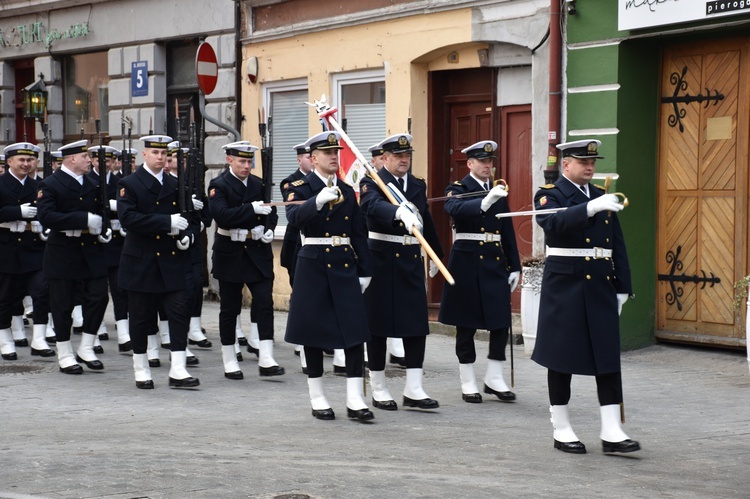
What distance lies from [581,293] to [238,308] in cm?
419

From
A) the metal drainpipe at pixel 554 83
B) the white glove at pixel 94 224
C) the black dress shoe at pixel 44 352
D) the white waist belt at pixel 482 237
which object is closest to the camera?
the white waist belt at pixel 482 237

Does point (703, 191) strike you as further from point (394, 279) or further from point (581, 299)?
point (581, 299)

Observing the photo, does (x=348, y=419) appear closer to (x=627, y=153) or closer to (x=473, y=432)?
(x=473, y=432)

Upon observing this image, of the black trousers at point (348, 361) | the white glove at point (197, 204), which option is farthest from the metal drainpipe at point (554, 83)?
the black trousers at point (348, 361)

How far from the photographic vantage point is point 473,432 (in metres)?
8.65

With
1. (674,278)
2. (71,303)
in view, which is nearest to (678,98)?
(674,278)

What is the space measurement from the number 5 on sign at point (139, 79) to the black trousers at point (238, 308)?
8.86 metres

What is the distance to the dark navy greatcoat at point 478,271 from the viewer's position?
391 inches

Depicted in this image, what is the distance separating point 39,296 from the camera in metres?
12.9

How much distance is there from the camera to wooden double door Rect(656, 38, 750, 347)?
12.0 meters

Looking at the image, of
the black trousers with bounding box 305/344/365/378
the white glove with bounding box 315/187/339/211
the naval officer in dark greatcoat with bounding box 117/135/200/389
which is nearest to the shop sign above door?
the white glove with bounding box 315/187/339/211

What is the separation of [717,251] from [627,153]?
49.9 inches

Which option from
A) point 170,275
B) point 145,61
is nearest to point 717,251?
point 170,275

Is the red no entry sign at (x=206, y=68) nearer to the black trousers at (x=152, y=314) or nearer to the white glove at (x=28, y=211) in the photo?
the white glove at (x=28, y=211)
